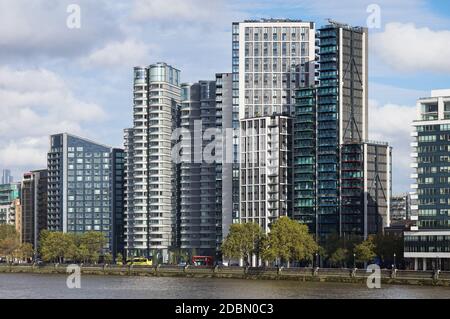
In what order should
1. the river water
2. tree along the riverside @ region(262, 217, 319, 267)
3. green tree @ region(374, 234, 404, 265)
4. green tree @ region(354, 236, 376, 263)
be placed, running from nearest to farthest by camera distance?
the river water < tree along the riverside @ region(262, 217, 319, 267) < green tree @ region(354, 236, 376, 263) < green tree @ region(374, 234, 404, 265)

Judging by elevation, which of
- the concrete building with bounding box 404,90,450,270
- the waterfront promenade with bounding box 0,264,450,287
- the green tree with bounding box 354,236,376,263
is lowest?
the waterfront promenade with bounding box 0,264,450,287

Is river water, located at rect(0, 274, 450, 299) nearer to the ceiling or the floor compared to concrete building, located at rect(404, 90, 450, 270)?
nearer to the floor

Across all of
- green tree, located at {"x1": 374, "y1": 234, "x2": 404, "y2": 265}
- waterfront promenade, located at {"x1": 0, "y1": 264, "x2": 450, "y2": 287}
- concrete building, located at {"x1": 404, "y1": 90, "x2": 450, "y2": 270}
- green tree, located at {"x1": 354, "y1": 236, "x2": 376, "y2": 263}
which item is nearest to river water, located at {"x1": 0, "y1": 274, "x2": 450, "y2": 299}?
waterfront promenade, located at {"x1": 0, "y1": 264, "x2": 450, "y2": 287}

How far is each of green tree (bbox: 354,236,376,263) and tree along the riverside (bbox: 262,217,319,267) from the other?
936 centimetres

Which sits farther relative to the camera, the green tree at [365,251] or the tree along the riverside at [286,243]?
the green tree at [365,251]

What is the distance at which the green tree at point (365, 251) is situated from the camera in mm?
191750

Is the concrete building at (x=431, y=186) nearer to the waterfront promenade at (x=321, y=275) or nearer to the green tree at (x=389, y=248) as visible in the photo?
the green tree at (x=389, y=248)

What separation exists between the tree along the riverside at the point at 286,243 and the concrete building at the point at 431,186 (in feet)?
60.4

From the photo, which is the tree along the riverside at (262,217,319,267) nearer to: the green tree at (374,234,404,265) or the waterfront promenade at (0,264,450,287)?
the waterfront promenade at (0,264,450,287)

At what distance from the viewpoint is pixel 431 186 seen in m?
186

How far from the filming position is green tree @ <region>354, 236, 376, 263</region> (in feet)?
629

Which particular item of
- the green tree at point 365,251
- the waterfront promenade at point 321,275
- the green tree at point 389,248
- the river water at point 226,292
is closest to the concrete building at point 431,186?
the green tree at point 389,248

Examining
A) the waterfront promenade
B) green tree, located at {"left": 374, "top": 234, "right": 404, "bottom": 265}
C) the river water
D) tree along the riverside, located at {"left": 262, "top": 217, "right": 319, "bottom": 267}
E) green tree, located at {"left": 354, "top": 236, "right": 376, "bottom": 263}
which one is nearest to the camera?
the river water

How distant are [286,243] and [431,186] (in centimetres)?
2712
